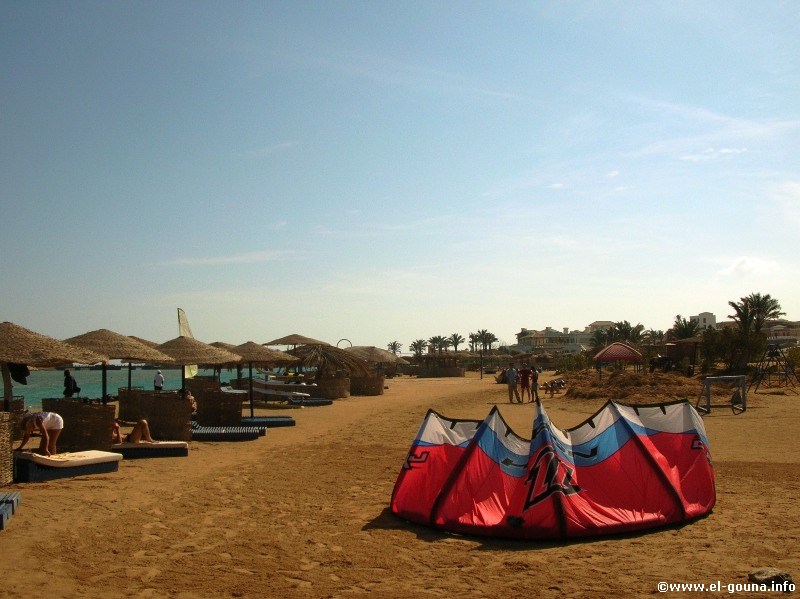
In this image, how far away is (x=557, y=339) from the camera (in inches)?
4776

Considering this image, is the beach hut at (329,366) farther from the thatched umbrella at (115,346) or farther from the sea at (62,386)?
the thatched umbrella at (115,346)

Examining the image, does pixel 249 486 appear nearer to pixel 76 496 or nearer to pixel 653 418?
pixel 76 496

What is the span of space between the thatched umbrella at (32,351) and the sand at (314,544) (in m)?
2.10

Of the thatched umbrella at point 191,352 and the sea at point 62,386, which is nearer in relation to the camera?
the thatched umbrella at point 191,352

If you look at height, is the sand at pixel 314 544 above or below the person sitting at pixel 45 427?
below

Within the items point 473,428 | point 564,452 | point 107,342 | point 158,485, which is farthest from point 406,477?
point 107,342

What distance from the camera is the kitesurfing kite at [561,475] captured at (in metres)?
6.87

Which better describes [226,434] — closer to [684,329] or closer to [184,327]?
[184,327]

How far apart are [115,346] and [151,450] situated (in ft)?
9.63

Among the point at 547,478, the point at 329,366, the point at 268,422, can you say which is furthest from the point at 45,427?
the point at 329,366

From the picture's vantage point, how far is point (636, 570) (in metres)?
5.81

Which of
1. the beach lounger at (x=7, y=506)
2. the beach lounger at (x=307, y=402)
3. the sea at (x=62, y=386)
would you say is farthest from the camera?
the sea at (x=62, y=386)

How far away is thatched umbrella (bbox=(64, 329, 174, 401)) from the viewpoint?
14055 mm

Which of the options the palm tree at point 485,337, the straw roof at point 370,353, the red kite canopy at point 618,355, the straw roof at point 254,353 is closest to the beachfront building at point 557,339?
the palm tree at point 485,337
